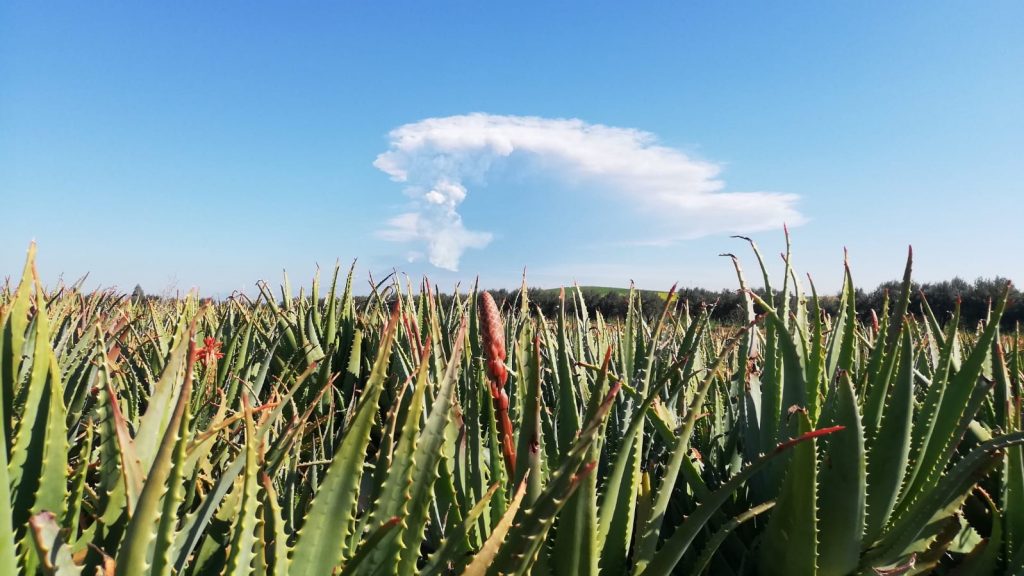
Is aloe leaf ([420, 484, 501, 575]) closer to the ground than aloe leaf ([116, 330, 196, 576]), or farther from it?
closer to the ground

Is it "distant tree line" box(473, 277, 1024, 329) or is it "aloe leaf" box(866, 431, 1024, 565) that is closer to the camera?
"aloe leaf" box(866, 431, 1024, 565)

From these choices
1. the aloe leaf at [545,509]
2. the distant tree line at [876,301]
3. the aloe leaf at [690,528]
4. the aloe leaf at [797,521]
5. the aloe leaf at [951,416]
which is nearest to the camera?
the aloe leaf at [545,509]

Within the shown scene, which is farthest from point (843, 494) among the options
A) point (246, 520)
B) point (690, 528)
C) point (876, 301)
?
→ point (876, 301)

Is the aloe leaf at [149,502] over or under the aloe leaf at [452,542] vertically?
over

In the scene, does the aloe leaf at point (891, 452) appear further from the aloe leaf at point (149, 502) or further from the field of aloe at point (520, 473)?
the aloe leaf at point (149, 502)

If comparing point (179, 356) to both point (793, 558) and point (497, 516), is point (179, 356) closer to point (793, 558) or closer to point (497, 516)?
point (497, 516)

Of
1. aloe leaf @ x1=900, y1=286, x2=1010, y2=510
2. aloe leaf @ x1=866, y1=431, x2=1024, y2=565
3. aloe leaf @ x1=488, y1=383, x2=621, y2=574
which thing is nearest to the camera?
aloe leaf @ x1=488, y1=383, x2=621, y2=574

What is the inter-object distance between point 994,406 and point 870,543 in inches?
34.8

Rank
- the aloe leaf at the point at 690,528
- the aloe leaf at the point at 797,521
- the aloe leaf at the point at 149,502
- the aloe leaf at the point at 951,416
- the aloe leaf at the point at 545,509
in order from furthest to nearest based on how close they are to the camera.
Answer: the aloe leaf at the point at 951,416, the aloe leaf at the point at 797,521, the aloe leaf at the point at 690,528, the aloe leaf at the point at 545,509, the aloe leaf at the point at 149,502

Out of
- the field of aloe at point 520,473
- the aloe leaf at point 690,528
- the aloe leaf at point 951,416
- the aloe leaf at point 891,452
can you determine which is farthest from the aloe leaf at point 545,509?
the aloe leaf at point 951,416

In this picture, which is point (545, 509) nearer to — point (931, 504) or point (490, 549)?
point (490, 549)

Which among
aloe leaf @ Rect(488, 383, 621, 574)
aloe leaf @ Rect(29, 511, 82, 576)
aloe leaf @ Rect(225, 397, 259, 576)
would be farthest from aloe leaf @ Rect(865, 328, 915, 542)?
aloe leaf @ Rect(29, 511, 82, 576)

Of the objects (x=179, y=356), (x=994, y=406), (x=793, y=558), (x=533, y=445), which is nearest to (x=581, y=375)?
(x=793, y=558)

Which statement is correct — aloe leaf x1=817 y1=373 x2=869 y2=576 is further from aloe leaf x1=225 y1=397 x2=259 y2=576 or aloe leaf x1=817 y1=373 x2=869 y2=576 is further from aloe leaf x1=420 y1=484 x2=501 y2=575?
aloe leaf x1=225 y1=397 x2=259 y2=576
